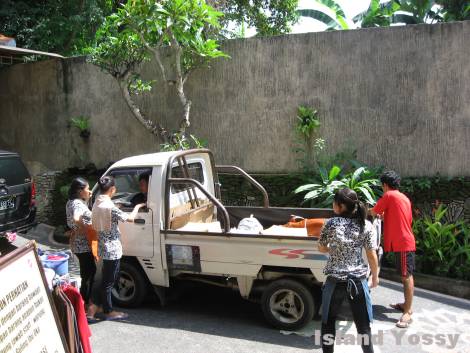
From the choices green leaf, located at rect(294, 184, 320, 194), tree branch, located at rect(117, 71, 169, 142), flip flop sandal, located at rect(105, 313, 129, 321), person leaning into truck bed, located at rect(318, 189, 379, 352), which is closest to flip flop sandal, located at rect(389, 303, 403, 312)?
person leaning into truck bed, located at rect(318, 189, 379, 352)

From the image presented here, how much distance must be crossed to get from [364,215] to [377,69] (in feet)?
15.6

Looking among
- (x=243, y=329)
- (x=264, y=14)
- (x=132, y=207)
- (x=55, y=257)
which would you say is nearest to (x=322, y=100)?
(x=132, y=207)

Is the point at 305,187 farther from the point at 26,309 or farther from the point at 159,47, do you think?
the point at 26,309

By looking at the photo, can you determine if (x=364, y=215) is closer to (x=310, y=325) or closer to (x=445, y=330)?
(x=310, y=325)

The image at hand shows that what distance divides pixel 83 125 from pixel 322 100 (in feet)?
16.7

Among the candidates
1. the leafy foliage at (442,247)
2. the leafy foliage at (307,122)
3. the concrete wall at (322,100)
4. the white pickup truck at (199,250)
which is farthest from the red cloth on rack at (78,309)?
the concrete wall at (322,100)

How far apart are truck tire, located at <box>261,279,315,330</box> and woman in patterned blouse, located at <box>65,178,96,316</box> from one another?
1974 millimetres

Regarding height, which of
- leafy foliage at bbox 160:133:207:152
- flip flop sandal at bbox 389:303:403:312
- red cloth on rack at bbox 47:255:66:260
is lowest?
flip flop sandal at bbox 389:303:403:312

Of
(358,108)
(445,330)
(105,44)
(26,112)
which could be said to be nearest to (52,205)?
(26,112)

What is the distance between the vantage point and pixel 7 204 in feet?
24.5

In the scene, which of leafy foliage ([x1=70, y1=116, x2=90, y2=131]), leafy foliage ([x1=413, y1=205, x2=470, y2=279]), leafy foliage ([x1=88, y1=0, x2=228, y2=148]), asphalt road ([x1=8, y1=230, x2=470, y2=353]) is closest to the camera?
asphalt road ([x1=8, y1=230, x2=470, y2=353])

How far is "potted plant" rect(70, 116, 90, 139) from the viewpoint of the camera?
10.3 meters

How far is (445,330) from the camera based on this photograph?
512 cm

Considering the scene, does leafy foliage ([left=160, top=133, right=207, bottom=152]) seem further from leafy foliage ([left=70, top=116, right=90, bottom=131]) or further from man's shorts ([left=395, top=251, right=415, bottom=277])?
man's shorts ([left=395, top=251, right=415, bottom=277])
